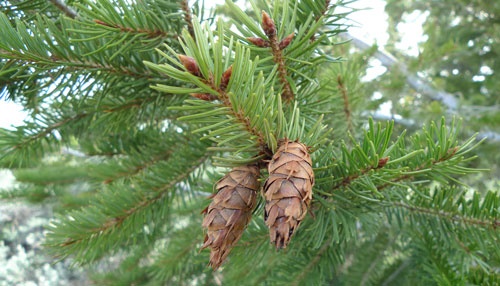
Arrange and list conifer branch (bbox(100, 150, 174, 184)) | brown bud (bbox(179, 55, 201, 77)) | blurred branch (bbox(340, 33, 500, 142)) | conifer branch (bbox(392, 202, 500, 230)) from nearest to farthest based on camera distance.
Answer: brown bud (bbox(179, 55, 201, 77))
conifer branch (bbox(392, 202, 500, 230))
conifer branch (bbox(100, 150, 174, 184))
blurred branch (bbox(340, 33, 500, 142))

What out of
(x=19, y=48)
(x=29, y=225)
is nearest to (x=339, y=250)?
(x=19, y=48)

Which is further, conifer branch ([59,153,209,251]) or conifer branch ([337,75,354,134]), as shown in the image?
conifer branch ([337,75,354,134])

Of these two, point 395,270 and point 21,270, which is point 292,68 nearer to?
point 395,270

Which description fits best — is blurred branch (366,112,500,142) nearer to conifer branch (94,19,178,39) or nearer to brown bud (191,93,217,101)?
conifer branch (94,19,178,39)

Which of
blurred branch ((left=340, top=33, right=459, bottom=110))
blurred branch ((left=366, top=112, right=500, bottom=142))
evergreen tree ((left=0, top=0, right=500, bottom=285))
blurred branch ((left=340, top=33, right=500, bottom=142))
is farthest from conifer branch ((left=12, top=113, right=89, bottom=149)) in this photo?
blurred branch ((left=340, top=33, right=459, bottom=110))

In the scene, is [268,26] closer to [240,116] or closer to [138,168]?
[240,116]

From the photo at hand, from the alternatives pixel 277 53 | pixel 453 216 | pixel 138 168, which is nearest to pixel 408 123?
pixel 453 216
